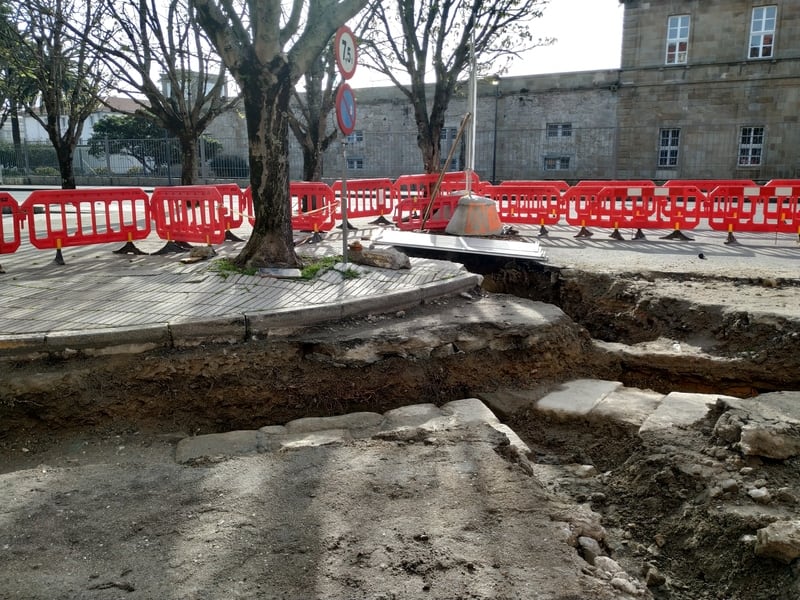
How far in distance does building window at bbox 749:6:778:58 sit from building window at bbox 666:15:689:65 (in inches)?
104

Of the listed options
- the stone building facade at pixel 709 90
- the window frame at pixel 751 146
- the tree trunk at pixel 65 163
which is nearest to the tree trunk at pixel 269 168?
the tree trunk at pixel 65 163

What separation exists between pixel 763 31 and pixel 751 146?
4.93m

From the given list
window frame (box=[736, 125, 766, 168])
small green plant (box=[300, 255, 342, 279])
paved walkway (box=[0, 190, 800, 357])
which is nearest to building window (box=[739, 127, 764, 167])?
window frame (box=[736, 125, 766, 168])

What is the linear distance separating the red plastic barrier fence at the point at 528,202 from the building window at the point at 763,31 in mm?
19496

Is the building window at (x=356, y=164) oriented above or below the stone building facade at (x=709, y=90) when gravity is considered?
below

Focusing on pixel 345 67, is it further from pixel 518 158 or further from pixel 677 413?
pixel 518 158

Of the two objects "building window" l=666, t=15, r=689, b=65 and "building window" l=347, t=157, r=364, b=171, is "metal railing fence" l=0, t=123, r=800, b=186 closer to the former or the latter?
"building window" l=347, t=157, r=364, b=171

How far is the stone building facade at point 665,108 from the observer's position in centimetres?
2708

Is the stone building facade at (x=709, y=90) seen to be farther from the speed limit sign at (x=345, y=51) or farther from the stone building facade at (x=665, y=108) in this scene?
the speed limit sign at (x=345, y=51)

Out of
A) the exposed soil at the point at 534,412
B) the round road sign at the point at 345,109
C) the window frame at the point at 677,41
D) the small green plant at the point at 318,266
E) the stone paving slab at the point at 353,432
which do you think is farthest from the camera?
the window frame at the point at 677,41

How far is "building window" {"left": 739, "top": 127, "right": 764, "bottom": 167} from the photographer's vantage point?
27484 millimetres

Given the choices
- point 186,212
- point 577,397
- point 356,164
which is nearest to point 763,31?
point 356,164

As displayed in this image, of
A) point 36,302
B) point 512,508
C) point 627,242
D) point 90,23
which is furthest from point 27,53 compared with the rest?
point 512,508

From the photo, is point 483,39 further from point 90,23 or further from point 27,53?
point 27,53
